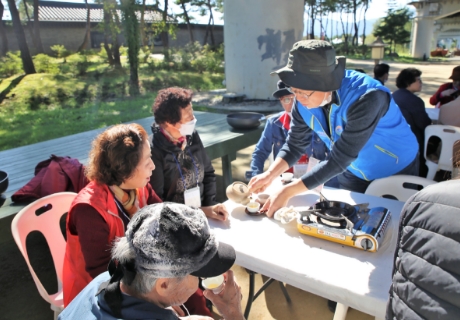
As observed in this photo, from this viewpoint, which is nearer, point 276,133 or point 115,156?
point 115,156

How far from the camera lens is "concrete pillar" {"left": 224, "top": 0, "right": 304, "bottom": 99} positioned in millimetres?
8625

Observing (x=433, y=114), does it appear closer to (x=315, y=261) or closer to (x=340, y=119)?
(x=340, y=119)

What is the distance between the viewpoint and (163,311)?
2.95ft

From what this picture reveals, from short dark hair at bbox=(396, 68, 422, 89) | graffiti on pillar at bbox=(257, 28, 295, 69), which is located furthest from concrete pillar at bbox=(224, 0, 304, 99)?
short dark hair at bbox=(396, 68, 422, 89)

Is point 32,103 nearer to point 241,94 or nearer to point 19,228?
point 241,94

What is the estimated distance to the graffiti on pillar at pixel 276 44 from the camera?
28.7 ft

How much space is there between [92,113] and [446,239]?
362 inches

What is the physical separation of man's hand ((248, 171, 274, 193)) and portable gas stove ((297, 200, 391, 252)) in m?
0.45

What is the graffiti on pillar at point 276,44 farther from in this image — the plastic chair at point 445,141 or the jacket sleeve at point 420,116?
the plastic chair at point 445,141

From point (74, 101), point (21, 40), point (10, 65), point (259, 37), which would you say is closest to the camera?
point (259, 37)

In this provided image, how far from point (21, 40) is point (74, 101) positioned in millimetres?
3484

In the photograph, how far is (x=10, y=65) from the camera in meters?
12.1

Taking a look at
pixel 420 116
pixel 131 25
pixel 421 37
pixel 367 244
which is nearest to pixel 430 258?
pixel 367 244

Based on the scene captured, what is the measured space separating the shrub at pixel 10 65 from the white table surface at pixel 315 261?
43.5 feet
